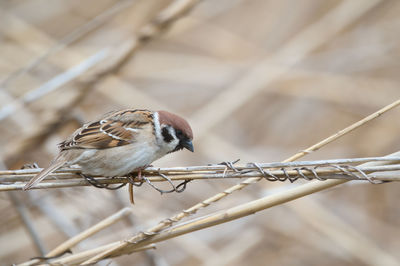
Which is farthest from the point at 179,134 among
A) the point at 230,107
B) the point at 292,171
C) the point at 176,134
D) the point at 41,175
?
the point at 230,107

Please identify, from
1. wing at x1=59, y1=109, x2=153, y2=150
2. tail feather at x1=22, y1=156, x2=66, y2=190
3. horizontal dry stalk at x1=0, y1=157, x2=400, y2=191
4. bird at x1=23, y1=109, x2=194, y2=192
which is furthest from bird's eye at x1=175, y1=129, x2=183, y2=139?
horizontal dry stalk at x1=0, y1=157, x2=400, y2=191

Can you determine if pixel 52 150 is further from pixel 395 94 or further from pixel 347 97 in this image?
pixel 395 94

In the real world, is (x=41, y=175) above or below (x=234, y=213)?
above

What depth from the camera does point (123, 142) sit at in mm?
2371

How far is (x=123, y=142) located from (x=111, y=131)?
9 cm

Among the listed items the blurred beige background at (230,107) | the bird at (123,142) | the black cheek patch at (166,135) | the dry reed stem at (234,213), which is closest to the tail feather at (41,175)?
the bird at (123,142)

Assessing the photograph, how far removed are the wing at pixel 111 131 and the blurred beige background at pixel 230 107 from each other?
0.49 m

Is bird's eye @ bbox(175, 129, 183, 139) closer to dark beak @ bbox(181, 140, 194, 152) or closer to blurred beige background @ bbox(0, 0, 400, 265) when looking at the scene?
dark beak @ bbox(181, 140, 194, 152)

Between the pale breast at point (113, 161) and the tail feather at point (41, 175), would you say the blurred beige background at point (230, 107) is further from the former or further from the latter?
the tail feather at point (41, 175)

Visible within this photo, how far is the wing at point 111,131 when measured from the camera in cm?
228

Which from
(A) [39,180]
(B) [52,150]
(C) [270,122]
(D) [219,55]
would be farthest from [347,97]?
(A) [39,180]

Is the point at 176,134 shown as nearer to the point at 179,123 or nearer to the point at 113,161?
the point at 179,123

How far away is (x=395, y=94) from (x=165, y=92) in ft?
6.50

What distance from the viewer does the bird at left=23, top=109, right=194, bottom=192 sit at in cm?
219
